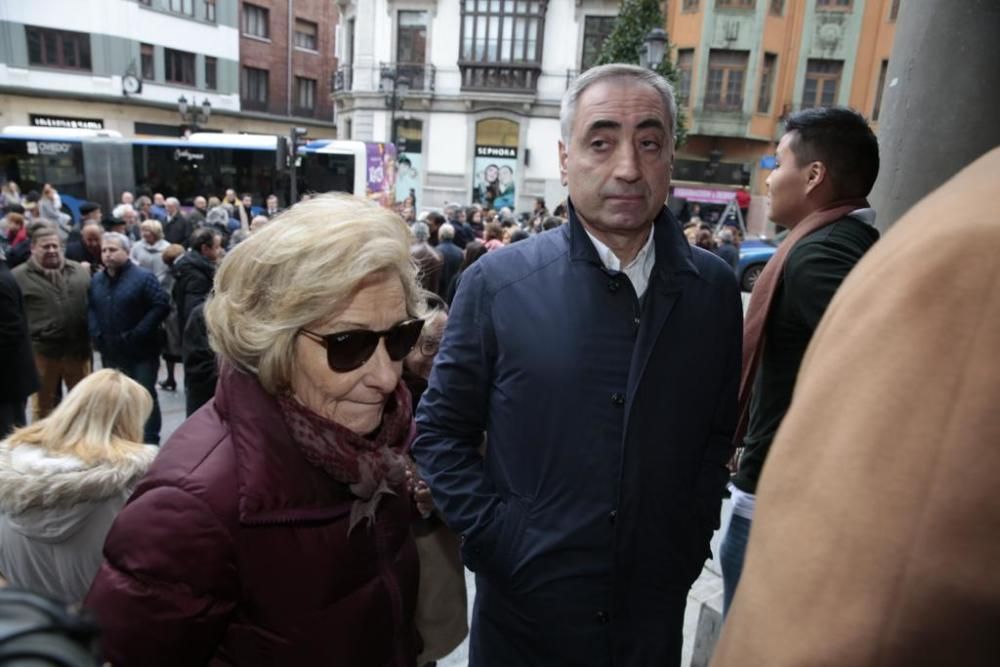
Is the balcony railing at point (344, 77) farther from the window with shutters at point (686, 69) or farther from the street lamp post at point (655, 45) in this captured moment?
the street lamp post at point (655, 45)

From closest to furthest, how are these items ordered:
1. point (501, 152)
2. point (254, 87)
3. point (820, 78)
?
point (820, 78) → point (501, 152) → point (254, 87)

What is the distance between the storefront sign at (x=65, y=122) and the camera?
28250 millimetres

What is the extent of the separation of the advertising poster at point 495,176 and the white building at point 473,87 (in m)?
0.05

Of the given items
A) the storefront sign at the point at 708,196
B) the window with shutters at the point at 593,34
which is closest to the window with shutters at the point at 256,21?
the window with shutters at the point at 593,34

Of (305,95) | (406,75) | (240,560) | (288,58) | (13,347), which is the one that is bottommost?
(13,347)

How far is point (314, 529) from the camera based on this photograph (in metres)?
1.41

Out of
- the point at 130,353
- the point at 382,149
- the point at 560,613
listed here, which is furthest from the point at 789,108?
the point at 560,613

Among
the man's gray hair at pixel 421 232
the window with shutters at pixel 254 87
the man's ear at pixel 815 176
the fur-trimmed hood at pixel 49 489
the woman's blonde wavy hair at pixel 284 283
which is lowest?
the fur-trimmed hood at pixel 49 489

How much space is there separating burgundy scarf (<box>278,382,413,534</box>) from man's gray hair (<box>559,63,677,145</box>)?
107 cm

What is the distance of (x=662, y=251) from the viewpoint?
1.85 metres

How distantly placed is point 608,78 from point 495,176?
2897 cm

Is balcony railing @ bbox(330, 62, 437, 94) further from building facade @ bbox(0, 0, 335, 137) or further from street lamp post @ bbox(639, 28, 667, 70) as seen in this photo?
street lamp post @ bbox(639, 28, 667, 70)

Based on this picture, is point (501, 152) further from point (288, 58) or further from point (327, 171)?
point (288, 58)

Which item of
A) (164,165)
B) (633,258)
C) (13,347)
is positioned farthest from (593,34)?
(633,258)
